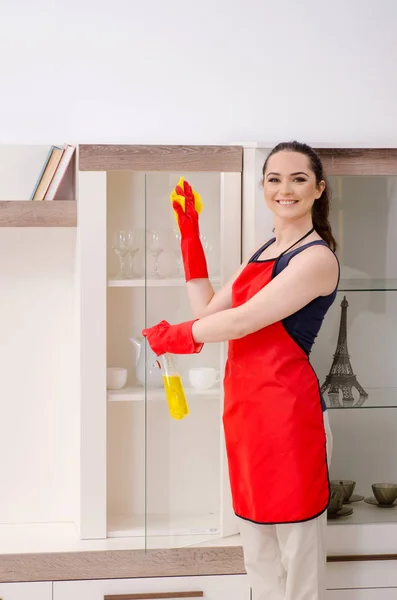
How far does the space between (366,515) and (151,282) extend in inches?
40.1

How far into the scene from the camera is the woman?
2.04 meters

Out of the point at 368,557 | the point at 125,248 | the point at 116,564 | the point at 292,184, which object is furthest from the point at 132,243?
the point at 368,557

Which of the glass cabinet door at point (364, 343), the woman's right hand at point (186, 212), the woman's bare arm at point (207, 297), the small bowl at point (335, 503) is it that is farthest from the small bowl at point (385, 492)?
the woman's right hand at point (186, 212)

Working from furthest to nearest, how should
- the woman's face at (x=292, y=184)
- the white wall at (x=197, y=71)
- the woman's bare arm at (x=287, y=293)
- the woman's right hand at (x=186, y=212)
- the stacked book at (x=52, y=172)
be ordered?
the white wall at (x=197, y=71)
the stacked book at (x=52, y=172)
the woman's right hand at (x=186, y=212)
the woman's face at (x=292, y=184)
the woman's bare arm at (x=287, y=293)

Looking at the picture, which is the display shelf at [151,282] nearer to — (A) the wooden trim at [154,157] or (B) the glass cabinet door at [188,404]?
(B) the glass cabinet door at [188,404]

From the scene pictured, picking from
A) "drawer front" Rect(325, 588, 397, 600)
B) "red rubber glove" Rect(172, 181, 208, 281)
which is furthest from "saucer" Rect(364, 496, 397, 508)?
"red rubber glove" Rect(172, 181, 208, 281)

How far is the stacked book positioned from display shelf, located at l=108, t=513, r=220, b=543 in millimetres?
1052

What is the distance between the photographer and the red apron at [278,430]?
205 cm

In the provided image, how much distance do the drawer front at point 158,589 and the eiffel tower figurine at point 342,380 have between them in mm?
628

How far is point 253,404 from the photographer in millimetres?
2094

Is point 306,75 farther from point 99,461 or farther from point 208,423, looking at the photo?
point 99,461

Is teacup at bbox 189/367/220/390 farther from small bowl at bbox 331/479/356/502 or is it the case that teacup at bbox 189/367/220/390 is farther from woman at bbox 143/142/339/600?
small bowl at bbox 331/479/356/502

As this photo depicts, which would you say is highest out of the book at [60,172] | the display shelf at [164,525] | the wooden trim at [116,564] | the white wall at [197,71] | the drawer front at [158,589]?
the white wall at [197,71]

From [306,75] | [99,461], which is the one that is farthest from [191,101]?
[99,461]
